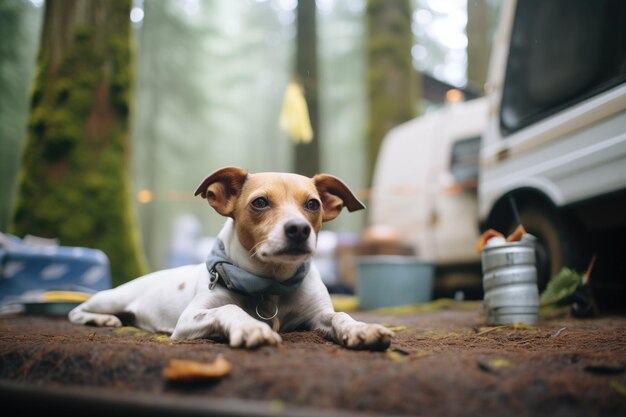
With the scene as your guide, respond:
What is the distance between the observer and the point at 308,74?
10016mm

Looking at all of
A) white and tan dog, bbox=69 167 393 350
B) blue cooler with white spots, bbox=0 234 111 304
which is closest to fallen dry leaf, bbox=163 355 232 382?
white and tan dog, bbox=69 167 393 350

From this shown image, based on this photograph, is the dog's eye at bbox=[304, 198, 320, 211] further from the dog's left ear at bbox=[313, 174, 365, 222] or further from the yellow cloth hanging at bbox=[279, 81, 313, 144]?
the yellow cloth hanging at bbox=[279, 81, 313, 144]

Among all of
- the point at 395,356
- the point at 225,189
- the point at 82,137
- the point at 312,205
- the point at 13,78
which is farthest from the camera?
the point at 13,78

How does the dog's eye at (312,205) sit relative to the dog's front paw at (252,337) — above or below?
above

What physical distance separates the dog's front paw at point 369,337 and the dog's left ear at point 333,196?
0.95 m

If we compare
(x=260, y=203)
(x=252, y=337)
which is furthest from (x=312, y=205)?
(x=252, y=337)

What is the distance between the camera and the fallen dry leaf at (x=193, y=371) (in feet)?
5.07

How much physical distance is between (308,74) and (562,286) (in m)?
7.49

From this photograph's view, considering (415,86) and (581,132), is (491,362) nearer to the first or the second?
(581,132)

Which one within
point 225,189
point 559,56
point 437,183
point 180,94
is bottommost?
point 225,189

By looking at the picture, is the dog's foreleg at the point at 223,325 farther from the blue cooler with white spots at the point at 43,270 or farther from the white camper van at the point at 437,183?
the white camper van at the point at 437,183

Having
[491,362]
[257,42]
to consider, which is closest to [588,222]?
[491,362]

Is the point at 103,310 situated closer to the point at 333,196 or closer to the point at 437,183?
the point at 333,196

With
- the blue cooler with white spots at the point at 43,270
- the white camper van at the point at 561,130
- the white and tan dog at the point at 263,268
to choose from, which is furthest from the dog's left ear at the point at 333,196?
the blue cooler with white spots at the point at 43,270
